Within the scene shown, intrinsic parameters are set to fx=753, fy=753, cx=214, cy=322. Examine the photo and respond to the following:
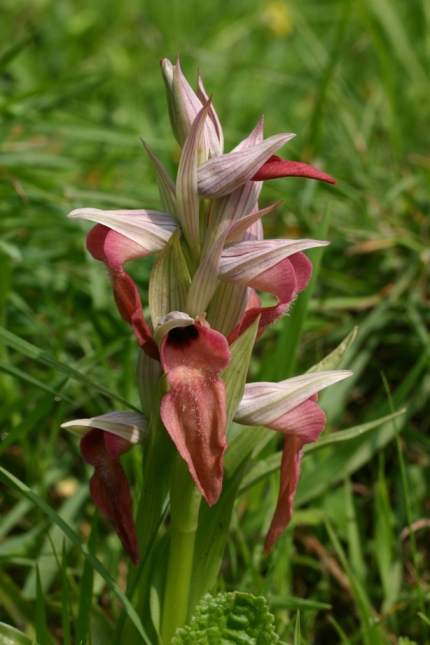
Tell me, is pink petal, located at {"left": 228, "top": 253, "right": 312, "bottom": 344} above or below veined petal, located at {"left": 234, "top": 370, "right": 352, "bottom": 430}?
above

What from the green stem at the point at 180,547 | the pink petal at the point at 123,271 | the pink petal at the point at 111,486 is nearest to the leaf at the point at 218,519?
the green stem at the point at 180,547

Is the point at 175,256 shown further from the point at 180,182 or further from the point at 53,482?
the point at 53,482

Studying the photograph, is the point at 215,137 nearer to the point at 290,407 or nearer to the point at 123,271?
the point at 123,271

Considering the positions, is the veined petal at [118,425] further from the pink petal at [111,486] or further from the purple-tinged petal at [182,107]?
the purple-tinged petal at [182,107]

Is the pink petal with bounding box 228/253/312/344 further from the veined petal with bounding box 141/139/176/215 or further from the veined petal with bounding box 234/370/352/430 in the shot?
the veined petal with bounding box 141/139/176/215

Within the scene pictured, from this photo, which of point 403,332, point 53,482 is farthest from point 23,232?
point 403,332

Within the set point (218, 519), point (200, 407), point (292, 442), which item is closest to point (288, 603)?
point (218, 519)

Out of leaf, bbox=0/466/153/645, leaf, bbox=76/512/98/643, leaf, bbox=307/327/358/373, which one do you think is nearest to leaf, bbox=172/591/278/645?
leaf, bbox=0/466/153/645
